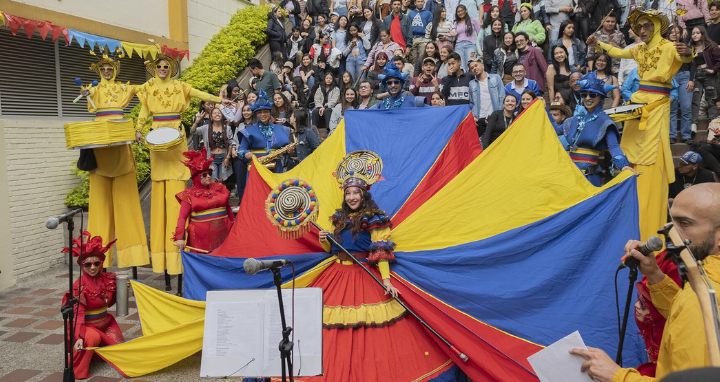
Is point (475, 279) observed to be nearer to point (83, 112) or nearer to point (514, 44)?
point (514, 44)

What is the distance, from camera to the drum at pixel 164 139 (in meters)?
7.25

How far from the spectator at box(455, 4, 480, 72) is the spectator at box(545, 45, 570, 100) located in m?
1.67

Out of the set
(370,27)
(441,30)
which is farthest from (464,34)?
(370,27)

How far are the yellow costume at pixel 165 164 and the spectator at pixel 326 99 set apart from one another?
3361 millimetres

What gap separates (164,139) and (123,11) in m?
4.22

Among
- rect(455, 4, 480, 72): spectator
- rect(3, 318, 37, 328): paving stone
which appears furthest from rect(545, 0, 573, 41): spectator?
rect(3, 318, 37, 328): paving stone

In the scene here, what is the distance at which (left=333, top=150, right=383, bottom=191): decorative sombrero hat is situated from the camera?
5004 millimetres

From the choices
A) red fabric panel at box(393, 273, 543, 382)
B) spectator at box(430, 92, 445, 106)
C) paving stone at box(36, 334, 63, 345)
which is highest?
spectator at box(430, 92, 445, 106)

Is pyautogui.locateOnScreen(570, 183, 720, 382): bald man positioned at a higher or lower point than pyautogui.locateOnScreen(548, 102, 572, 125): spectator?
lower

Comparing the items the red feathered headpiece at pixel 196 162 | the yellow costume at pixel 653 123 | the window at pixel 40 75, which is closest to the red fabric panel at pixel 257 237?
the red feathered headpiece at pixel 196 162

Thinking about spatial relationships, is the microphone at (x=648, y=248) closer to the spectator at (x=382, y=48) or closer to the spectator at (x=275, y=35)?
the spectator at (x=382, y=48)

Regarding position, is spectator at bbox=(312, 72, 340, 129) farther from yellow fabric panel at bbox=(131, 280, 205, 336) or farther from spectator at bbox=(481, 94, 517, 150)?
yellow fabric panel at bbox=(131, 280, 205, 336)

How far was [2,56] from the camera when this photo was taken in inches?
329

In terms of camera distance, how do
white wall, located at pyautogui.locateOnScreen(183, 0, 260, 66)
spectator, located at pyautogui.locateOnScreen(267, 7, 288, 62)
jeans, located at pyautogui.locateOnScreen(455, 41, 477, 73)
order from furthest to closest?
spectator, located at pyautogui.locateOnScreen(267, 7, 288, 62) → white wall, located at pyautogui.locateOnScreen(183, 0, 260, 66) → jeans, located at pyautogui.locateOnScreen(455, 41, 477, 73)
